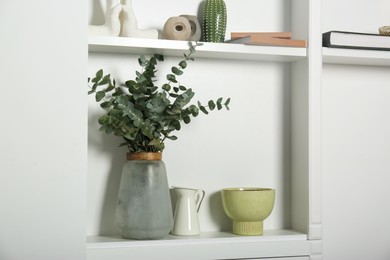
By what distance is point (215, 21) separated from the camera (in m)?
2.19

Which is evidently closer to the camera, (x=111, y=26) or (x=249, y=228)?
(x=111, y=26)

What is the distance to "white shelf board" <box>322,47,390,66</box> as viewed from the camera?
2238mm

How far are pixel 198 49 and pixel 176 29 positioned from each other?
112 mm

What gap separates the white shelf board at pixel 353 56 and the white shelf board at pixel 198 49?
100 mm

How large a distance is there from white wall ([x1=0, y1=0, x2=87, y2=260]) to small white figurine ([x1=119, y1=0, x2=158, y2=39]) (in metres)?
0.25

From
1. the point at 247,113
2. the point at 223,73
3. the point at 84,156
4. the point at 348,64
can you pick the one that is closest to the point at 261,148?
the point at 247,113

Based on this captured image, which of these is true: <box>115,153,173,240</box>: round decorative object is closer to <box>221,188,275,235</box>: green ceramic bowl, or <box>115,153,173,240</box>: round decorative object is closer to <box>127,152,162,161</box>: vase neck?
→ <box>127,152,162,161</box>: vase neck

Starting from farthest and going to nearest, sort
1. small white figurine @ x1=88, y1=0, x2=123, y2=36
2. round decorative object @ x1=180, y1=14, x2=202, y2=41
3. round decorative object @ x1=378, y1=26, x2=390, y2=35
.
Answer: round decorative object @ x1=378, y1=26, x2=390, y2=35
round decorative object @ x1=180, y1=14, x2=202, y2=41
small white figurine @ x1=88, y1=0, x2=123, y2=36

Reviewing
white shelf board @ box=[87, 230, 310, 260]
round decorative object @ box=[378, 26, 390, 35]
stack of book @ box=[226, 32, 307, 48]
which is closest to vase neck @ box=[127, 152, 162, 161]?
white shelf board @ box=[87, 230, 310, 260]

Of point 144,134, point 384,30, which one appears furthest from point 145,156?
point 384,30

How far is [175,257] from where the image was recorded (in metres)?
2.01

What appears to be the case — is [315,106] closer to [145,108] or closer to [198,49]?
[198,49]

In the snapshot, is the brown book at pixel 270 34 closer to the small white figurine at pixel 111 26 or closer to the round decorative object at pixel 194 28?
the round decorative object at pixel 194 28

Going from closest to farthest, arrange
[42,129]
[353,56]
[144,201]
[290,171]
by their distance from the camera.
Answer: [42,129] → [144,201] → [353,56] → [290,171]
